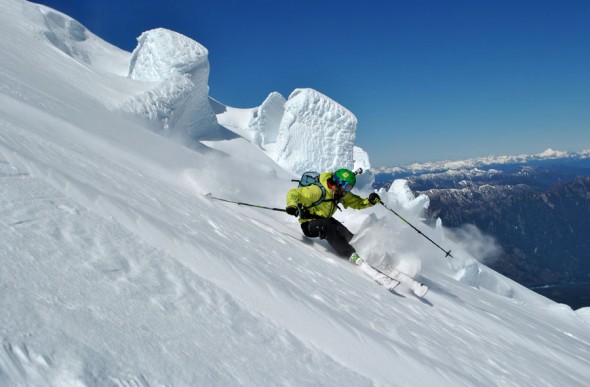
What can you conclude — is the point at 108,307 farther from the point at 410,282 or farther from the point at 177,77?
the point at 177,77

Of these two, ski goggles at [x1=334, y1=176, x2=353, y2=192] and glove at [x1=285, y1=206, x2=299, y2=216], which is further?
ski goggles at [x1=334, y1=176, x2=353, y2=192]

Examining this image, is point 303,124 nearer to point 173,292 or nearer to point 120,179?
point 120,179

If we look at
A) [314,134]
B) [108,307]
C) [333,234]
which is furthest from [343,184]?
[314,134]

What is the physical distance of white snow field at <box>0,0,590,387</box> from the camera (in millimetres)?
1947

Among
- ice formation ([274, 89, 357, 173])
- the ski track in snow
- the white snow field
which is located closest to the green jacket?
the white snow field

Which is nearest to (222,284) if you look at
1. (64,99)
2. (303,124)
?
(64,99)

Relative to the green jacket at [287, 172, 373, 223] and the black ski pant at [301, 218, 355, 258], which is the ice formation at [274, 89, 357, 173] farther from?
the black ski pant at [301, 218, 355, 258]

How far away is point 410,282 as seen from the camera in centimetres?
682

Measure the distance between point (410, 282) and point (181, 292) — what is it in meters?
4.96

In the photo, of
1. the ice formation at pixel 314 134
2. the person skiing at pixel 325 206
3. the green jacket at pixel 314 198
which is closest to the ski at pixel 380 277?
the person skiing at pixel 325 206

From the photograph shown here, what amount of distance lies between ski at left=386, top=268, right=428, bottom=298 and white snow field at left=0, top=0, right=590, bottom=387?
179 millimetres

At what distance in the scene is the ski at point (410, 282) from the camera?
21.9 feet

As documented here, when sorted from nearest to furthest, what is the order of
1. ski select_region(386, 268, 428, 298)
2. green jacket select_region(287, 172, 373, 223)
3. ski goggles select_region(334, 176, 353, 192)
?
ski select_region(386, 268, 428, 298) → green jacket select_region(287, 172, 373, 223) → ski goggles select_region(334, 176, 353, 192)

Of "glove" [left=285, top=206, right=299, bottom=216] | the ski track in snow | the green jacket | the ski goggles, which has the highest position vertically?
the ski goggles
